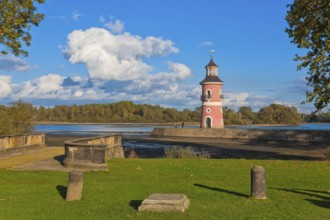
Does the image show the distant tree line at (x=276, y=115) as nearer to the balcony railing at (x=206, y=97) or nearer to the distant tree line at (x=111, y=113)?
the distant tree line at (x=111, y=113)

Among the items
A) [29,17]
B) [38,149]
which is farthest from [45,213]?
[38,149]

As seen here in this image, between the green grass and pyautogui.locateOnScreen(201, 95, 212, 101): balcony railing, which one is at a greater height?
pyautogui.locateOnScreen(201, 95, 212, 101): balcony railing

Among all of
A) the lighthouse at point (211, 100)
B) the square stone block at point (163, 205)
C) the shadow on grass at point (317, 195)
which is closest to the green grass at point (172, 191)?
the shadow on grass at point (317, 195)

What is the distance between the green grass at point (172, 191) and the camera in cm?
953

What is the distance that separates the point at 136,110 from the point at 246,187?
Result: 543ft

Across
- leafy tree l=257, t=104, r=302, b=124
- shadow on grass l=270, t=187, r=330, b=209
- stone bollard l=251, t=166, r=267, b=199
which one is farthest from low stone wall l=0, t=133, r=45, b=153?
leafy tree l=257, t=104, r=302, b=124

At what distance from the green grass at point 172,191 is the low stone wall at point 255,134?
34.3 metres

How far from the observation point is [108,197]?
441 inches

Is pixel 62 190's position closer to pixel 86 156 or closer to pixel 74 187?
pixel 74 187

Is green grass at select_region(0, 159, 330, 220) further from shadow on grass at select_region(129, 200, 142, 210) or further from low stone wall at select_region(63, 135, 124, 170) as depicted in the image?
low stone wall at select_region(63, 135, 124, 170)

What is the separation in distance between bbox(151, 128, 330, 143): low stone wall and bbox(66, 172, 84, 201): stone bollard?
4348 centimetres

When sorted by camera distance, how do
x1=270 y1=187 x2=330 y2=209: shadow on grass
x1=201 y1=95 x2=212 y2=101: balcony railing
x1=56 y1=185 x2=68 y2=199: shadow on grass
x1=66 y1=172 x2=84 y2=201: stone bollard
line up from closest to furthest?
x1=270 y1=187 x2=330 y2=209: shadow on grass
x1=66 y1=172 x2=84 y2=201: stone bollard
x1=56 y1=185 x2=68 y2=199: shadow on grass
x1=201 y1=95 x2=212 y2=101: balcony railing

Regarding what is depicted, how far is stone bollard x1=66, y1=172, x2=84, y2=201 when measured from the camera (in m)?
10.9

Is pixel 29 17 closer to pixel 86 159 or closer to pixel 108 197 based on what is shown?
pixel 86 159
